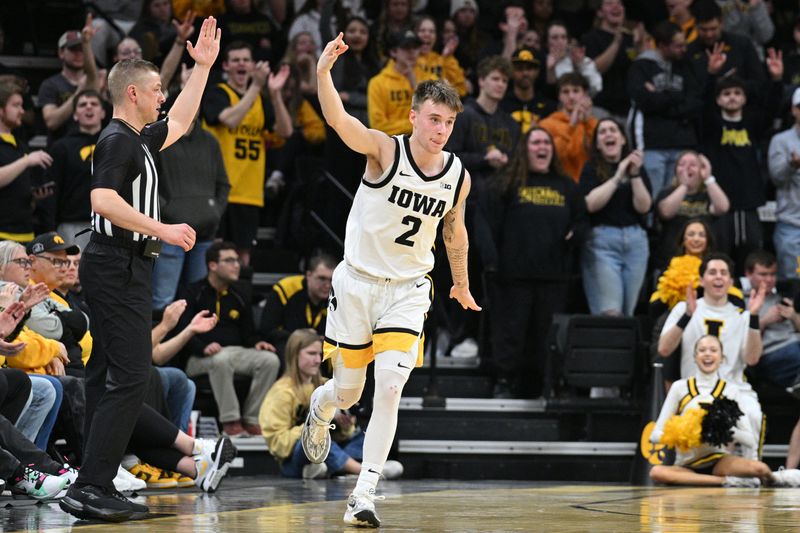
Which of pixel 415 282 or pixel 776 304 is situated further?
pixel 776 304

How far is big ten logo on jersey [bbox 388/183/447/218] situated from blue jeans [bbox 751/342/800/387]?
6.05 m

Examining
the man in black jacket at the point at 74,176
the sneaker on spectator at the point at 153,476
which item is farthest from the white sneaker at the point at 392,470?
the man in black jacket at the point at 74,176

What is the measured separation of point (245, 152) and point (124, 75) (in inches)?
234

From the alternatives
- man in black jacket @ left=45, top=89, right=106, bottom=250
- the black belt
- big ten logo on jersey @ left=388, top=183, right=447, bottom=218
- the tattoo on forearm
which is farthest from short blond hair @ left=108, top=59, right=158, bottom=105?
man in black jacket @ left=45, top=89, right=106, bottom=250

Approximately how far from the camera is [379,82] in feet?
41.8

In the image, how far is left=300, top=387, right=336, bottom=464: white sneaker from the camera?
24.9ft

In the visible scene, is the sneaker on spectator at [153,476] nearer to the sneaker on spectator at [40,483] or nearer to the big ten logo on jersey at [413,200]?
the sneaker on spectator at [40,483]

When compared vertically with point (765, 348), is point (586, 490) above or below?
below

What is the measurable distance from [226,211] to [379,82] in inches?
78.1

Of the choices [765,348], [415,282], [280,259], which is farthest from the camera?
[280,259]

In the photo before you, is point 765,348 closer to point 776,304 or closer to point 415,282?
point 776,304

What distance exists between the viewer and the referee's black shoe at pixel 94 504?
6.22 m

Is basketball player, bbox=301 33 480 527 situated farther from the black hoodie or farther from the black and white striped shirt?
the black hoodie

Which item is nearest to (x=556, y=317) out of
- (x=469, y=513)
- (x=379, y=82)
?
(x=379, y=82)
